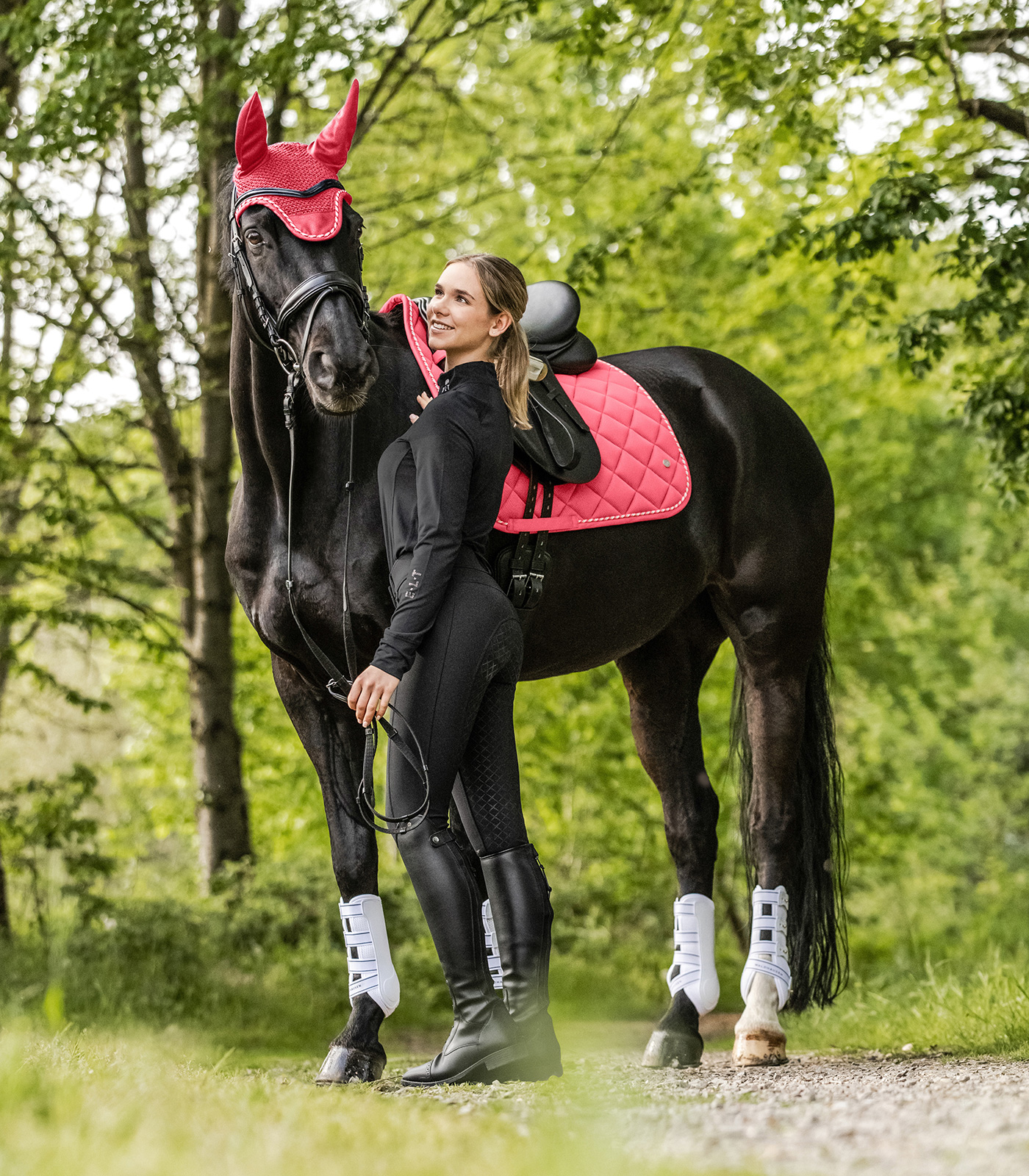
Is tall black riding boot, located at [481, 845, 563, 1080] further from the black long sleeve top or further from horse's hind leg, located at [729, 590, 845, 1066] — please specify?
horse's hind leg, located at [729, 590, 845, 1066]

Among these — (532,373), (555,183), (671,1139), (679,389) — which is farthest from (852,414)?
(671,1139)

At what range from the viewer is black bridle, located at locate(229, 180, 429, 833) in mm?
2922

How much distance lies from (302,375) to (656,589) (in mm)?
1535

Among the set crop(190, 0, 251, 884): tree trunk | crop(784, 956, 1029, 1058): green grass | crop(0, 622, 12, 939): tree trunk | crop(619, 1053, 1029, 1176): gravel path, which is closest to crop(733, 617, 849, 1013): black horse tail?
crop(784, 956, 1029, 1058): green grass

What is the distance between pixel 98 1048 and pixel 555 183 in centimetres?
893

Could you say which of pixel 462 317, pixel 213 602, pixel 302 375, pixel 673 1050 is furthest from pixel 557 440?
pixel 213 602

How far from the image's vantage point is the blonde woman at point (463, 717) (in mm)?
2871

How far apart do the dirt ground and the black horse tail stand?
1108mm

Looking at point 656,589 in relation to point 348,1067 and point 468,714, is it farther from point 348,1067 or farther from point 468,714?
point 348,1067

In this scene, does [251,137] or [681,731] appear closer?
[251,137]

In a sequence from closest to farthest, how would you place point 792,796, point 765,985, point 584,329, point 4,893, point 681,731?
point 765,985, point 792,796, point 681,731, point 4,893, point 584,329

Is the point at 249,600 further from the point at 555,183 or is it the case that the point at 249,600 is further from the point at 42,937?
the point at 555,183

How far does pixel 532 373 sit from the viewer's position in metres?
3.69

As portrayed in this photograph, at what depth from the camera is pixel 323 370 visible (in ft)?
9.93
